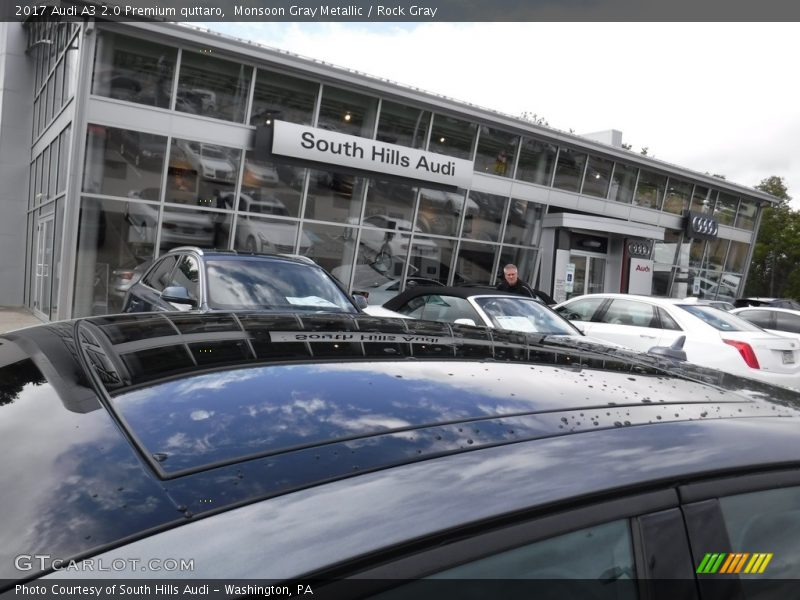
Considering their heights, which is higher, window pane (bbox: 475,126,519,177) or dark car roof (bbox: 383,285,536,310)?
window pane (bbox: 475,126,519,177)

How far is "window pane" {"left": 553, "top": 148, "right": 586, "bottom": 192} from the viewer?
21.7 m

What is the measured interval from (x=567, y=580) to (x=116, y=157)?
14785 millimetres

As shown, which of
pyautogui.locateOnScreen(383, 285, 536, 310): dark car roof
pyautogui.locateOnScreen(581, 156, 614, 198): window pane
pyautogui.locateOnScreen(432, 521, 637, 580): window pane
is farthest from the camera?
pyautogui.locateOnScreen(581, 156, 614, 198): window pane

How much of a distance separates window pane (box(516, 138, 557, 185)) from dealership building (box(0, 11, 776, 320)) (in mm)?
101

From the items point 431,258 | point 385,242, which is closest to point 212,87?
point 385,242

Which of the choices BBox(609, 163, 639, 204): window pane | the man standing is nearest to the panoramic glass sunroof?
the man standing

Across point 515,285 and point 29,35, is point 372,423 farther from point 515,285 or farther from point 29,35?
point 29,35

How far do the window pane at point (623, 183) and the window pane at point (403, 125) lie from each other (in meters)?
9.47

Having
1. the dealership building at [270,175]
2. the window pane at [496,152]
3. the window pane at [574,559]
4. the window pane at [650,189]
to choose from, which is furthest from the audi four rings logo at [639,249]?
the window pane at [574,559]

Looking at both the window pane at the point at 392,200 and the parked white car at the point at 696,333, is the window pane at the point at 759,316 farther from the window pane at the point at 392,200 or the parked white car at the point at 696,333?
the window pane at the point at 392,200

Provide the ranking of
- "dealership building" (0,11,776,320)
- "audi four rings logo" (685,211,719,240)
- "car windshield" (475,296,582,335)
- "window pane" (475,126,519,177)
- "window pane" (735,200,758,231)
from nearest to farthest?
"car windshield" (475,296,582,335) < "dealership building" (0,11,776,320) < "window pane" (475,126,519,177) < "audi four rings logo" (685,211,719,240) < "window pane" (735,200,758,231)

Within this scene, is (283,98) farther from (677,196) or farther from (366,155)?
(677,196)

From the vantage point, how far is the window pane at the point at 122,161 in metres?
13.5

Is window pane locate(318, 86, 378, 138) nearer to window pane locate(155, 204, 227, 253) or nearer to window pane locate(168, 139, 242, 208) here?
window pane locate(168, 139, 242, 208)
